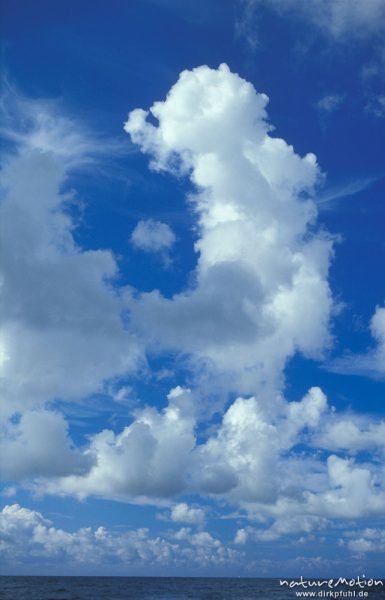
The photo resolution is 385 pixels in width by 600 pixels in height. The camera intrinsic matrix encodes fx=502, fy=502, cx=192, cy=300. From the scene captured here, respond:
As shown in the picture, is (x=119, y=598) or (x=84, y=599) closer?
(x=84, y=599)

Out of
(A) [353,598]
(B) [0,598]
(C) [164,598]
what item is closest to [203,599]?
(C) [164,598]

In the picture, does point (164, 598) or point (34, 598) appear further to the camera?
point (164, 598)

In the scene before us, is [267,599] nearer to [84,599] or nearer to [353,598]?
[353,598]

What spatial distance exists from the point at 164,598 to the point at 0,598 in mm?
53023

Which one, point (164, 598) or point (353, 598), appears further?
point (164, 598)

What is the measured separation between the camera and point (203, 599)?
159625 mm

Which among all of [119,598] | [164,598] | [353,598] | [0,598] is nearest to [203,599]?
[164,598]

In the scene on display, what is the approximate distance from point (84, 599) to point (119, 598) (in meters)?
15.9

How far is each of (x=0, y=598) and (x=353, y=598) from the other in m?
108

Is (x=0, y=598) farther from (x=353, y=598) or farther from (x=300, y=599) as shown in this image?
(x=353, y=598)

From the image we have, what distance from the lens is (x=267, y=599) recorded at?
158m

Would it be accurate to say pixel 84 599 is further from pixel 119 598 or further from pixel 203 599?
pixel 203 599

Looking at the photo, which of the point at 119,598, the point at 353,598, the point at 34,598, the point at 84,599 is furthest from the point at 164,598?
the point at 353,598

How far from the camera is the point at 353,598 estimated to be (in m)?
156
